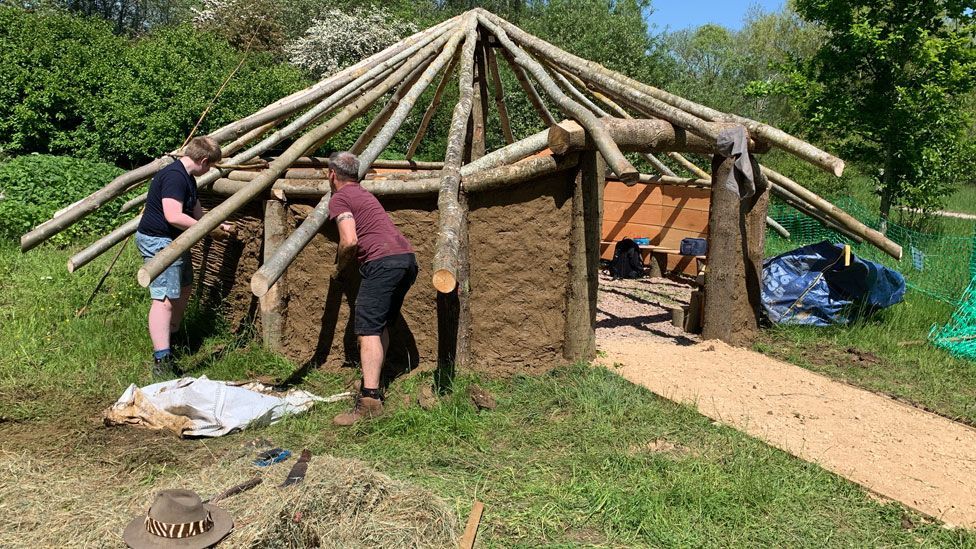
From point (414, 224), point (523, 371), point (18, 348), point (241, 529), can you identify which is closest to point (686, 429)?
point (523, 371)

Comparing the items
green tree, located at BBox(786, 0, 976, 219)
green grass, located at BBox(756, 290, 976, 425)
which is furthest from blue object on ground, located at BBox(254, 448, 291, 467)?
green tree, located at BBox(786, 0, 976, 219)

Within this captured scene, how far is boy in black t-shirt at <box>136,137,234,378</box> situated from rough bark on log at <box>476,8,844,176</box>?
12.0 ft

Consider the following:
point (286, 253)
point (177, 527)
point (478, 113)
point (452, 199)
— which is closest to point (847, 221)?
point (452, 199)

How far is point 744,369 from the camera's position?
626 cm

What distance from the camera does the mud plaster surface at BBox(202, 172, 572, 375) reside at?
18.6 feet

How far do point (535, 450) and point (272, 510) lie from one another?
1939mm

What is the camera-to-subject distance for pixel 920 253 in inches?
402

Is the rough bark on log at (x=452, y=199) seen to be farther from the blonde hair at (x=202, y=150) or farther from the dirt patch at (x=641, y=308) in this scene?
the dirt patch at (x=641, y=308)

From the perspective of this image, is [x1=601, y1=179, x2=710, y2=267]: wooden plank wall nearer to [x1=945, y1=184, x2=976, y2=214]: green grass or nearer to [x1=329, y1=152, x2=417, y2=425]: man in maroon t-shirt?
[x1=329, y1=152, x2=417, y2=425]: man in maroon t-shirt

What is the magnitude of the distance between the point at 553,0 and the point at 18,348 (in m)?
20.7

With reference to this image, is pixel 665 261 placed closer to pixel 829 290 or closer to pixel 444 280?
pixel 829 290

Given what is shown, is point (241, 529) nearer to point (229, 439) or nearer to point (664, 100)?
point (229, 439)

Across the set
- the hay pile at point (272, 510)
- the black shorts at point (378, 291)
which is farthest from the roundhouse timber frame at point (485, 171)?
A: the hay pile at point (272, 510)

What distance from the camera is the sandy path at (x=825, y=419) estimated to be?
4.23 meters
